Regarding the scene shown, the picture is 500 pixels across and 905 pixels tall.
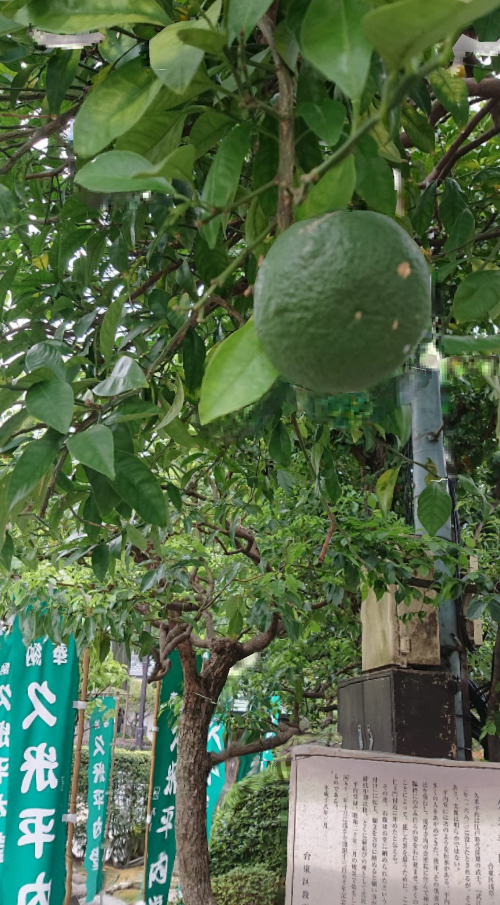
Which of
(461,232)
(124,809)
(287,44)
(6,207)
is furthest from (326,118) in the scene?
(124,809)

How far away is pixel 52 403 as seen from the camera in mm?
548

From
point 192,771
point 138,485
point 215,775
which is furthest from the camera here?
point 215,775

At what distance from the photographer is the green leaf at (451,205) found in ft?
2.64

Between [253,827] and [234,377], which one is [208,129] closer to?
[234,377]

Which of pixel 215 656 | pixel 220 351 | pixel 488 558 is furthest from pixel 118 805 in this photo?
pixel 220 351

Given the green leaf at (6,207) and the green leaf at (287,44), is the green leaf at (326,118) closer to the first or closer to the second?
the green leaf at (287,44)

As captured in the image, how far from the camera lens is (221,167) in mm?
460

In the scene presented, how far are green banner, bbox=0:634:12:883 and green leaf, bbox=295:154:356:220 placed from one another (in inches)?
114

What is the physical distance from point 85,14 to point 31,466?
0.32m

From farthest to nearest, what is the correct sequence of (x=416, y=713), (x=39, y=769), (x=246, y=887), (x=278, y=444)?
(x=246, y=887) < (x=39, y=769) < (x=416, y=713) < (x=278, y=444)

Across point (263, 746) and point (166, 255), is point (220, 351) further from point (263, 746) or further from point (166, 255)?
point (263, 746)

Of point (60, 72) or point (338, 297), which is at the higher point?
point (60, 72)

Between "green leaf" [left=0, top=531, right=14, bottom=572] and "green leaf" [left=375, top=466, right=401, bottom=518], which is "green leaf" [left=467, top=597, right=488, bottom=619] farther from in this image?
"green leaf" [left=0, top=531, right=14, bottom=572]

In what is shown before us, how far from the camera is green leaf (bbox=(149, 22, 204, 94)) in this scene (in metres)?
0.41
